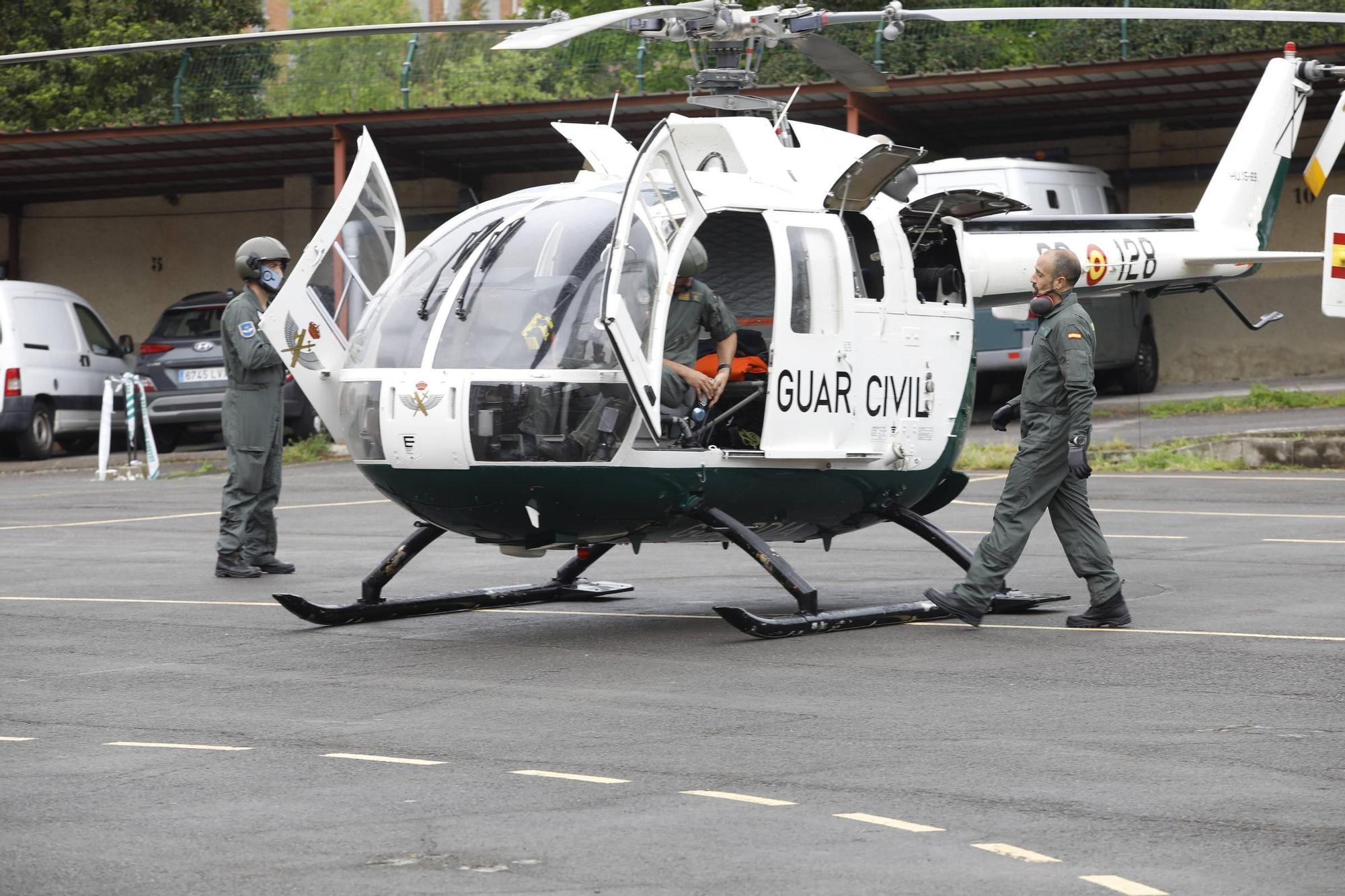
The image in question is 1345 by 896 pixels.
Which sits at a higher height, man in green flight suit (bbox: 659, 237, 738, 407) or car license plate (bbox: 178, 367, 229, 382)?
man in green flight suit (bbox: 659, 237, 738, 407)

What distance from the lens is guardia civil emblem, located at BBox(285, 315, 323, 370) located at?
30.5 ft

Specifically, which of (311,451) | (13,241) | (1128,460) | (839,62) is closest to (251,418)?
(839,62)

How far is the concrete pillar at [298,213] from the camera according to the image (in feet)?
104

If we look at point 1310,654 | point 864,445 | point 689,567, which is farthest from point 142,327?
point 1310,654

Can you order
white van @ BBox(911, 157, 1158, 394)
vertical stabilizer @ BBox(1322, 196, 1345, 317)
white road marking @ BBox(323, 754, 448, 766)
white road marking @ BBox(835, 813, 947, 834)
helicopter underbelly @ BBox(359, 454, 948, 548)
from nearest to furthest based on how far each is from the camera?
white road marking @ BBox(835, 813, 947, 834) → white road marking @ BBox(323, 754, 448, 766) → helicopter underbelly @ BBox(359, 454, 948, 548) → vertical stabilizer @ BBox(1322, 196, 1345, 317) → white van @ BBox(911, 157, 1158, 394)

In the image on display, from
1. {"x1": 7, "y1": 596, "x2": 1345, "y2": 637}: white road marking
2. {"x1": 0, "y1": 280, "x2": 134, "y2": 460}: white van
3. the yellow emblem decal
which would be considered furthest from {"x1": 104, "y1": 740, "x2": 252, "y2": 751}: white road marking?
{"x1": 0, "y1": 280, "x2": 134, "y2": 460}: white van

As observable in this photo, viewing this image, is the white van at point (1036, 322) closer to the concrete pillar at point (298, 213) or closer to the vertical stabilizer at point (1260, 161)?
the vertical stabilizer at point (1260, 161)

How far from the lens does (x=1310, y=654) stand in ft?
27.0

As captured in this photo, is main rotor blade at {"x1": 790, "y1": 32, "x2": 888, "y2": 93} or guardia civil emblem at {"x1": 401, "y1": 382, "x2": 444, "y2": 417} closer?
guardia civil emblem at {"x1": 401, "y1": 382, "x2": 444, "y2": 417}

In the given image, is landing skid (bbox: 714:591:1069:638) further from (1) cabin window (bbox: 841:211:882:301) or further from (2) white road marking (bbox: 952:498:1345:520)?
(2) white road marking (bbox: 952:498:1345:520)

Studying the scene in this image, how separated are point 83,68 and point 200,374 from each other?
14349 mm

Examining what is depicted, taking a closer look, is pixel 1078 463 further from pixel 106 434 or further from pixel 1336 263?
pixel 106 434

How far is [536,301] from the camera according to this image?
843 cm

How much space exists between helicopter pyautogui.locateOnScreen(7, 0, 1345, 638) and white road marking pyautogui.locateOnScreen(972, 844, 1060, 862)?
11.4 ft
